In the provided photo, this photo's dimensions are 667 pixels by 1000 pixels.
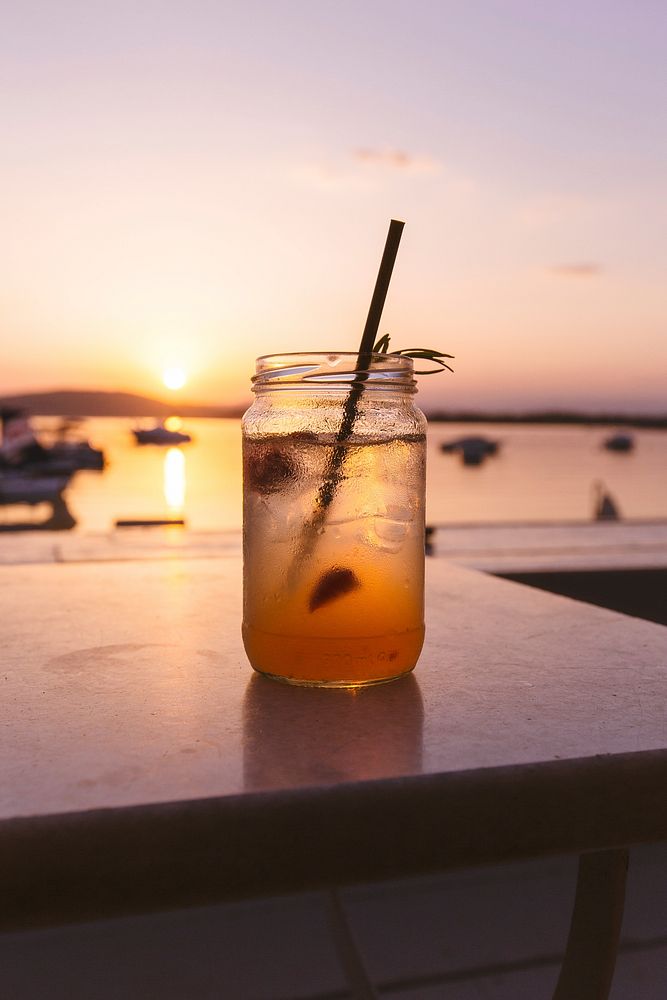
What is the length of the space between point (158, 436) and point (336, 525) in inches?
3238

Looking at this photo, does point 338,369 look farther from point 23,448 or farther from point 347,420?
point 23,448

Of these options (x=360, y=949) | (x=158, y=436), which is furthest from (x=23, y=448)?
(x=158, y=436)

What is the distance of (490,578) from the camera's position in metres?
1.52

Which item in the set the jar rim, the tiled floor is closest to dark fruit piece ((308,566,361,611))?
the jar rim

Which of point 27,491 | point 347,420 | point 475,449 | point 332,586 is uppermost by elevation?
point 347,420

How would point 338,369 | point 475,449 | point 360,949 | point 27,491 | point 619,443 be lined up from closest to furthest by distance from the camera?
point 338,369
point 360,949
point 27,491
point 475,449
point 619,443

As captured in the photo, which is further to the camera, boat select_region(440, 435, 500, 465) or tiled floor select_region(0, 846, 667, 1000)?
boat select_region(440, 435, 500, 465)

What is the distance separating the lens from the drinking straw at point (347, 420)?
0.84 metres

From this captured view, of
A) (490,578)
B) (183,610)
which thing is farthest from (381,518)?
(490,578)

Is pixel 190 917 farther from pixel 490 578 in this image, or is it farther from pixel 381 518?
pixel 381 518

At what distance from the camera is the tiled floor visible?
5.50 feet

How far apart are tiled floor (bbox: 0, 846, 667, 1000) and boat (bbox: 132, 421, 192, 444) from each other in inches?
3118

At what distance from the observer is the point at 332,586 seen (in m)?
0.84

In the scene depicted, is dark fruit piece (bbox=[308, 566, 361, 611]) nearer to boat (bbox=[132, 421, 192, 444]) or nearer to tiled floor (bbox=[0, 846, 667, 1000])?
tiled floor (bbox=[0, 846, 667, 1000])
